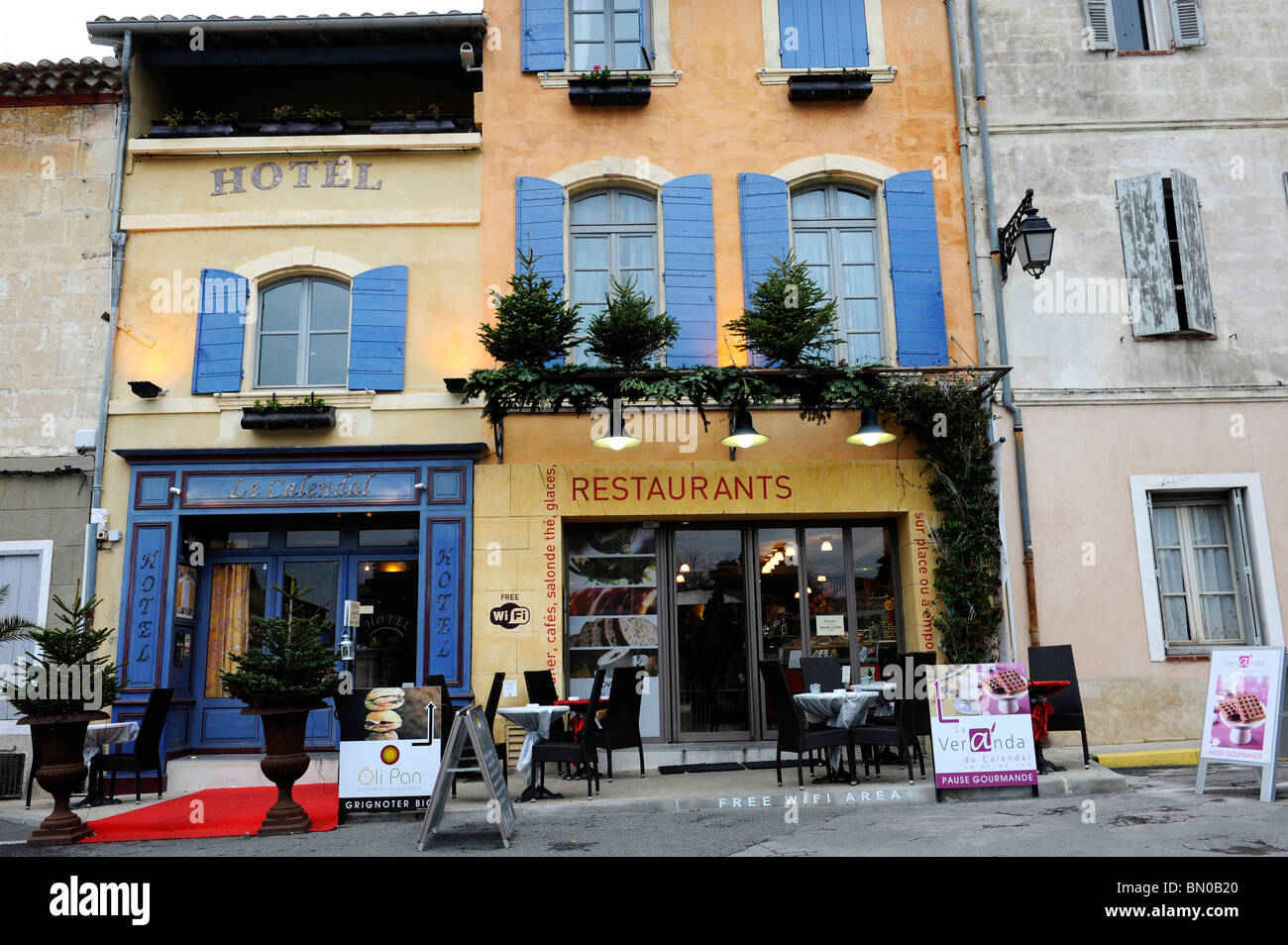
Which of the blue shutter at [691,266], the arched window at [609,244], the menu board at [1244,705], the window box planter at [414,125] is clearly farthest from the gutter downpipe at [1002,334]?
the window box planter at [414,125]

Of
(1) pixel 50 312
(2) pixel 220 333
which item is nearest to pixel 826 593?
(2) pixel 220 333

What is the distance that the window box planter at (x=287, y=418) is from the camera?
10.1m

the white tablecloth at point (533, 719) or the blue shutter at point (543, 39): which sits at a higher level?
the blue shutter at point (543, 39)

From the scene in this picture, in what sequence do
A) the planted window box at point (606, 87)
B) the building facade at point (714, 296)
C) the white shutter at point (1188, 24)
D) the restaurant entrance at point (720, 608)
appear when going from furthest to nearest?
the white shutter at point (1188, 24) < the planted window box at point (606, 87) < the restaurant entrance at point (720, 608) < the building facade at point (714, 296)

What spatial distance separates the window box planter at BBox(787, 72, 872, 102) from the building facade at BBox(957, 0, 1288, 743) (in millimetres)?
1229

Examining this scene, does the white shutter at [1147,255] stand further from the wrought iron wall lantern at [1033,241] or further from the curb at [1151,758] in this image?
the curb at [1151,758]

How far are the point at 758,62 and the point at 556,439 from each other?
4977 mm

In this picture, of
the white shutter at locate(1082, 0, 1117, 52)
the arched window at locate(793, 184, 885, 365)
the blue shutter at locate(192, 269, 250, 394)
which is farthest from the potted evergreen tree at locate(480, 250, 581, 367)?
the white shutter at locate(1082, 0, 1117, 52)

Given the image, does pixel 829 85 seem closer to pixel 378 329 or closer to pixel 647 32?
pixel 647 32

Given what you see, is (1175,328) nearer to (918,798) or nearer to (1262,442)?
(1262,442)

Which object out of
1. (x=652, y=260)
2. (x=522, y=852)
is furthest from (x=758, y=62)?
(x=522, y=852)

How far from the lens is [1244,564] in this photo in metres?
10.2

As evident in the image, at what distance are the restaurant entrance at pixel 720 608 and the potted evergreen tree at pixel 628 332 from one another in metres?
1.94

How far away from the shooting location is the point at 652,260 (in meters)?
10.9
